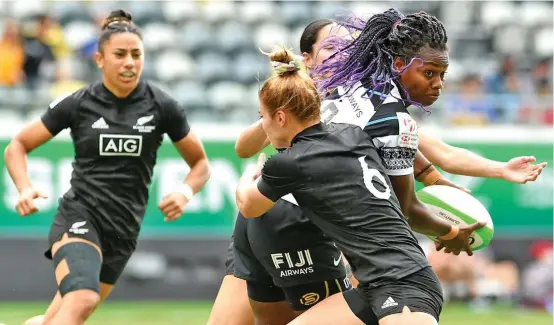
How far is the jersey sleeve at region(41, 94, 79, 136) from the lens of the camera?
281 inches

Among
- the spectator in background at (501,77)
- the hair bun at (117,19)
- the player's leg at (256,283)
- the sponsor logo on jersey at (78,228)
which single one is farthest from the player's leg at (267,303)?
the spectator in background at (501,77)

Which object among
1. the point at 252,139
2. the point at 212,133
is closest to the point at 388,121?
the point at 252,139

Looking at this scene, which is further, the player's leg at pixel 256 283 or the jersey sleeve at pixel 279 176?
the player's leg at pixel 256 283

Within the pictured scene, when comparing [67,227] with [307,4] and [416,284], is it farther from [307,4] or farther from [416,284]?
[307,4]

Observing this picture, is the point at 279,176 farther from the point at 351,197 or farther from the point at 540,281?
the point at 540,281

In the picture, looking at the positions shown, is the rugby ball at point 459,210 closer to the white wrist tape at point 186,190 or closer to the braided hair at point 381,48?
the braided hair at point 381,48

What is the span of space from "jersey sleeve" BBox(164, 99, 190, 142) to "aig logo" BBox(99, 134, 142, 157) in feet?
0.86

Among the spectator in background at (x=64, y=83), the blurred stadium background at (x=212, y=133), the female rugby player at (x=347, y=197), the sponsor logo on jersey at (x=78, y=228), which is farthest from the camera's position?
the spectator in background at (x=64, y=83)

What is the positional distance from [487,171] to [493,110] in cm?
898

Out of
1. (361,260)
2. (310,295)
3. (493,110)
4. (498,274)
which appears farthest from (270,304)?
(493,110)

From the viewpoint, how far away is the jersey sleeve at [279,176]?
5.03 meters

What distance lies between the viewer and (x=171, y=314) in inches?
468

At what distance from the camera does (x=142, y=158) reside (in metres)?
7.23

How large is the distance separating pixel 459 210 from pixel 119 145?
8.06 feet
